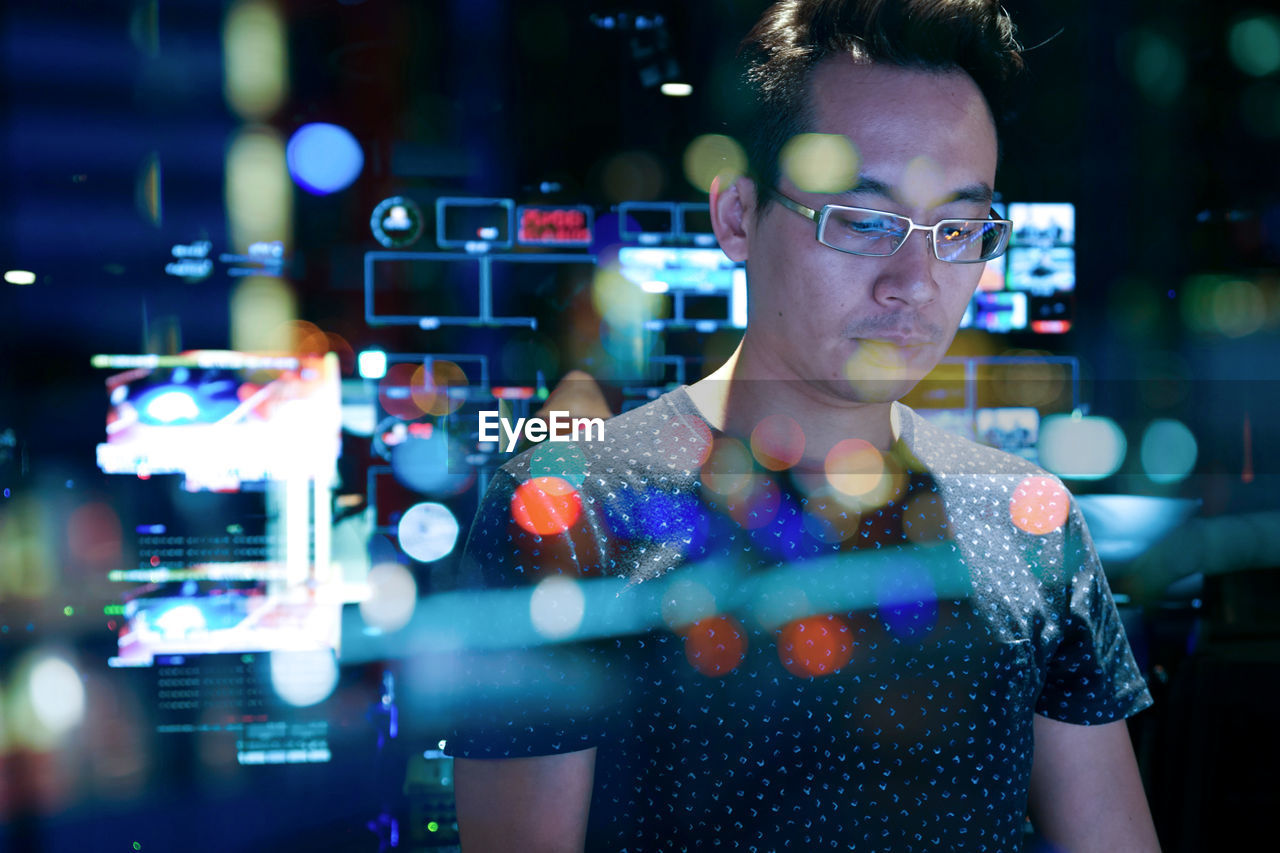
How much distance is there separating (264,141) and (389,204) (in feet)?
1.76

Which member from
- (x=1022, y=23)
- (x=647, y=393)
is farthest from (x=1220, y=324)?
(x=647, y=393)

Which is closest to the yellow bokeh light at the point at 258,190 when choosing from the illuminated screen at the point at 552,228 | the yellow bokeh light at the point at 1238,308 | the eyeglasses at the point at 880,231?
the illuminated screen at the point at 552,228

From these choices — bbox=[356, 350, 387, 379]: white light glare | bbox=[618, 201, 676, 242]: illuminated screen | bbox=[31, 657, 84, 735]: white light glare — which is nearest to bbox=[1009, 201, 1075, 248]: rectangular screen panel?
bbox=[618, 201, 676, 242]: illuminated screen

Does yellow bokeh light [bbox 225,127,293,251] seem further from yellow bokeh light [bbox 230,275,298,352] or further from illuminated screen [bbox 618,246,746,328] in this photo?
illuminated screen [bbox 618,246,746,328]

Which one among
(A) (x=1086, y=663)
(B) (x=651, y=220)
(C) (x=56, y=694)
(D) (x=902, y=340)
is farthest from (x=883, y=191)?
(C) (x=56, y=694)

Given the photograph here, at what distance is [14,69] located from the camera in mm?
3369

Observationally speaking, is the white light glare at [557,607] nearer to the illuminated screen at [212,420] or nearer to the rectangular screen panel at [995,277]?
the illuminated screen at [212,420]

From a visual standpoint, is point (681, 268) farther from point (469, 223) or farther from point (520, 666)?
point (520, 666)

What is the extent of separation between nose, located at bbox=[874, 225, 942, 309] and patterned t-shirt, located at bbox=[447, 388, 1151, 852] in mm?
237

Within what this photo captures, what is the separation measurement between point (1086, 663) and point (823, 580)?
38 cm

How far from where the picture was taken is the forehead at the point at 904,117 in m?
1.17

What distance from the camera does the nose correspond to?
1153mm

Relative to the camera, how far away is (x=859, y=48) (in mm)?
1228

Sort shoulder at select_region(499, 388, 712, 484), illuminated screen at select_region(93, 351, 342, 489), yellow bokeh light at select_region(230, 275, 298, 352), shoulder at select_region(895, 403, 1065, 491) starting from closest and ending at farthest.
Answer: shoulder at select_region(499, 388, 712, 484) → shoulder at select_region(895, 403, 1065, 491) → illuminated screen at select_region(93, 351, 342, 489) → yellow bokeh light at select_region(230, 275, 298, 352)
